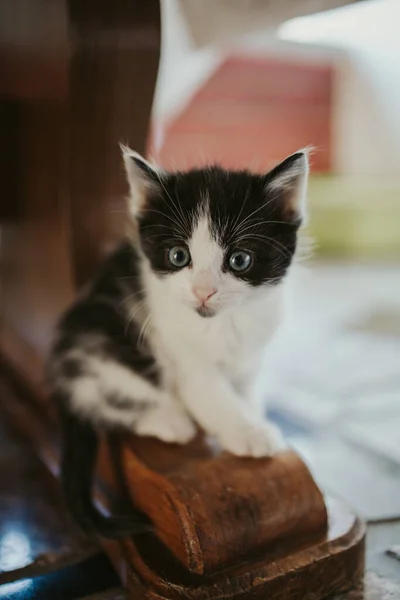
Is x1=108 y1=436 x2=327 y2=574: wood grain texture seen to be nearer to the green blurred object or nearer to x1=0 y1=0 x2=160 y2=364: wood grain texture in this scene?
x1=0 y1=0 x2=160 y2=364: wood grain texture

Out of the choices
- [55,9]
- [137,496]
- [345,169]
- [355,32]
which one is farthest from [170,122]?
[137,496]

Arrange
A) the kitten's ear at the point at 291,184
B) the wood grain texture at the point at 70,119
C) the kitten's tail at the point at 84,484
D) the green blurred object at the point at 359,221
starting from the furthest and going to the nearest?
1. the green blurred object at the point at 359,221
2. the wood grain texture at the point at 70,119
3. the kitten's tail at the point at 84,484
4. the kitten's ear at the point at 291,184

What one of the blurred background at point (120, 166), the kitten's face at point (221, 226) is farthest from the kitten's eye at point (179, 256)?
the blurred background at point (120, 166)

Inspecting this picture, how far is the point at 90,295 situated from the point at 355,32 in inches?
20.2

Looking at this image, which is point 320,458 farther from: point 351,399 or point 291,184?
point 291,184

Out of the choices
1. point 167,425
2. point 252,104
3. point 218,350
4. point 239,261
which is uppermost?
point 252,104

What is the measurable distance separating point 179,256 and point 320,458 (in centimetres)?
48

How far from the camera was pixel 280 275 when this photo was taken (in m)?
0.71

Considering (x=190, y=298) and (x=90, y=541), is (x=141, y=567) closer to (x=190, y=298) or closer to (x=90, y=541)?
(x=90, y=541)

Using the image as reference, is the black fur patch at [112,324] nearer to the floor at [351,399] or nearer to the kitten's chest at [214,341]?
the kitten's chest at [214,341]

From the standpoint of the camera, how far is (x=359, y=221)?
223cm

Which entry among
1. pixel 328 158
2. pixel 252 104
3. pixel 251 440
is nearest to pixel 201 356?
pixel 251 440

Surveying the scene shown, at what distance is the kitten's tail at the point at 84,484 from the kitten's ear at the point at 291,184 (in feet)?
1.34

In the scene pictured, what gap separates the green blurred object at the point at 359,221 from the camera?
5.73ft
